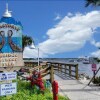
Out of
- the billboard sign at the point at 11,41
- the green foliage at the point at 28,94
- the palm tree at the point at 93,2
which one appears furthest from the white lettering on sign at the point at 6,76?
the palm tree at the point at 93,2

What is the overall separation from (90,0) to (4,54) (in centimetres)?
1005

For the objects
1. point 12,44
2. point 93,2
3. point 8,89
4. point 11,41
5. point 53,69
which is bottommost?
point 8,89

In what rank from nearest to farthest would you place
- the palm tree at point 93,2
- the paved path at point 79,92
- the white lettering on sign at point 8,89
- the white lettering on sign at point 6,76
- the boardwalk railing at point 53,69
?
1. the white lettering on sign at point 8,89
2. the white lettering on sign at point 6,76
3. the paved path at point 79,92
4. the boardwalk railing at point 53,69
5. the palm tree at point 93,2

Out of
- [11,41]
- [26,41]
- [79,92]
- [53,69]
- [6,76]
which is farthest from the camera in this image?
[26,41]

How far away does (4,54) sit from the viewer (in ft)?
53.5

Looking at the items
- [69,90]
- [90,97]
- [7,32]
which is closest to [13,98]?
[7,32]

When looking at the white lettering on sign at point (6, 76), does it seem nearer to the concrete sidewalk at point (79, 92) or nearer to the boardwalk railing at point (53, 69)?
the concrete sidewalk at point (79, 92)

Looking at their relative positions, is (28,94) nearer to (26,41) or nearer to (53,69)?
(53,69)

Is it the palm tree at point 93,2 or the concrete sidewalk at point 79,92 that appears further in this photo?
the palm tree at point 93,2

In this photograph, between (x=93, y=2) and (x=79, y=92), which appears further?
(x=93, y=2)

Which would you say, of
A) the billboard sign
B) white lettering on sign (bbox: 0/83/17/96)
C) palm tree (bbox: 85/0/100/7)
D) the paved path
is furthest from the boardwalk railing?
white lettering on sign (bbox: 0/83/17/96)

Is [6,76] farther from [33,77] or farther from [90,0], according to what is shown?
[90,0]

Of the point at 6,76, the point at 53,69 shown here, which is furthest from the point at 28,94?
the point at 53,69

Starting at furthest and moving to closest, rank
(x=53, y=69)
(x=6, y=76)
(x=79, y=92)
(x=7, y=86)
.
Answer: (x=53, y=69)
(x=79, y=92)
(x=6, y=76)
(x=7, y=86)
